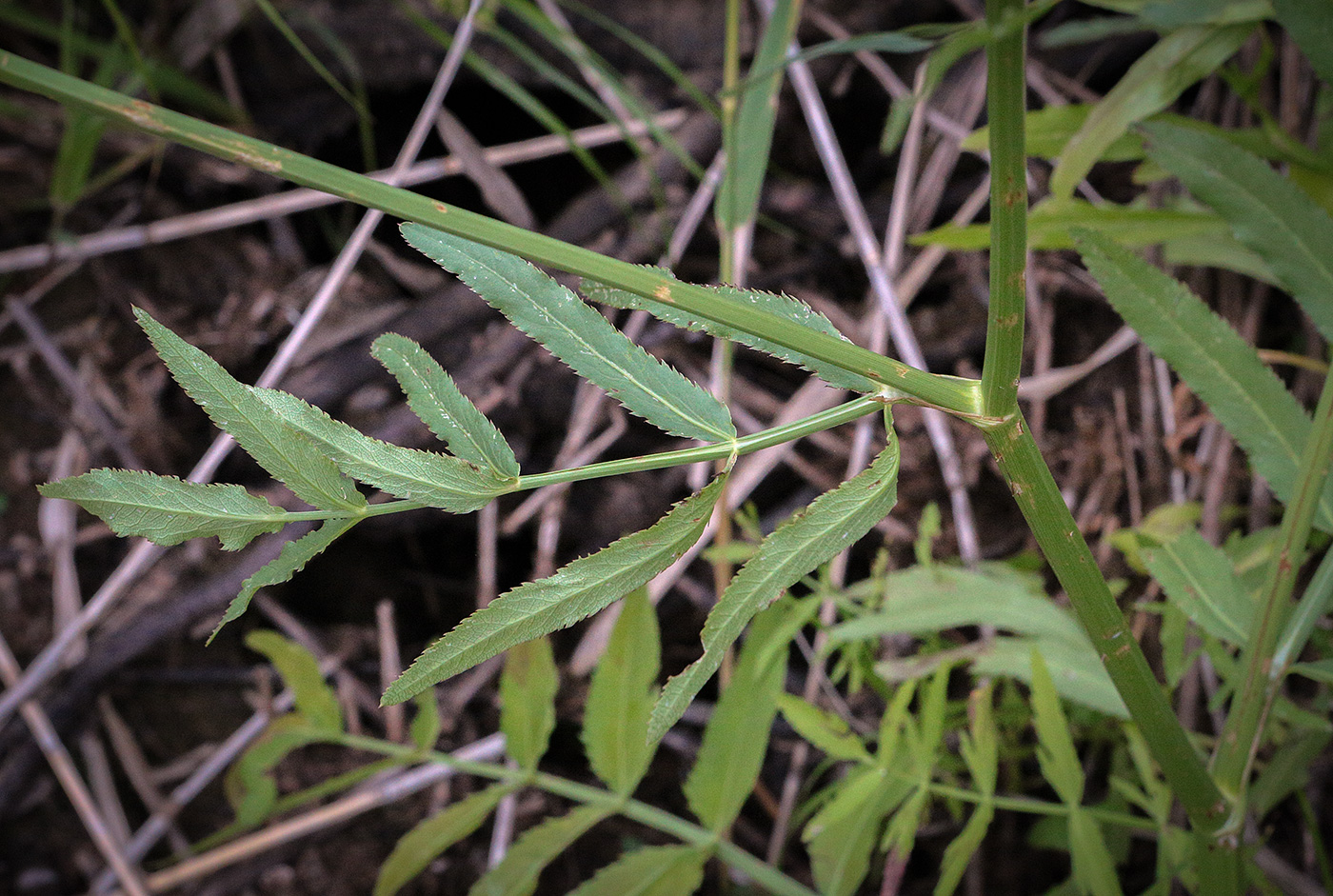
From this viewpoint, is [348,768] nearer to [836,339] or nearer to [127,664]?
[127,664]

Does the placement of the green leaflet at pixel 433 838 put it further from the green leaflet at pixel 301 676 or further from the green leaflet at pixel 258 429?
the green leaflet at pixel 258 429

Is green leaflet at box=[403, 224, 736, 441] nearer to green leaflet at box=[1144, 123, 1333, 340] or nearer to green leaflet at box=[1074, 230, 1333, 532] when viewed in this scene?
green leaflet at box=[1074, 230, 1333, 532]

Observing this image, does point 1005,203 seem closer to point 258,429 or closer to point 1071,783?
point 258,429

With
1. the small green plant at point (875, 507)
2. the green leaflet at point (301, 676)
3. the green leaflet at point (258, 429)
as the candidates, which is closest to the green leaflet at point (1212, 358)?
the small green plant at point (875, 507)

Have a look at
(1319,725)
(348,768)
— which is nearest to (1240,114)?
(1319,725)

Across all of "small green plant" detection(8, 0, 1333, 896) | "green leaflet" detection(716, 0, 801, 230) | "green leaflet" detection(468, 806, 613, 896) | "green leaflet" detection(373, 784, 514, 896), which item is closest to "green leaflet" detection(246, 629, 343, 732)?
"small green plant" detection(8, 0, 1333, 896)

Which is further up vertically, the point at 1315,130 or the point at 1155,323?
the point at 1315,130

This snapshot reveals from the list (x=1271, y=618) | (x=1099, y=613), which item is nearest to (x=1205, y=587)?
(x=1271, y=618)
